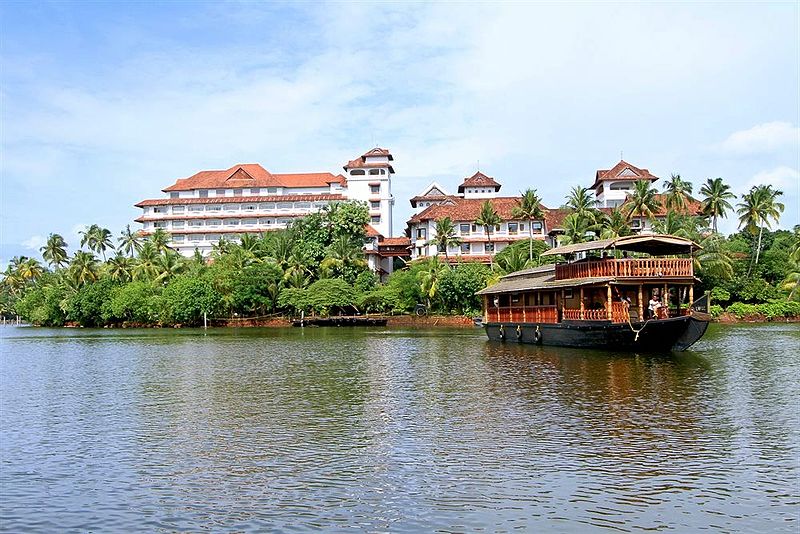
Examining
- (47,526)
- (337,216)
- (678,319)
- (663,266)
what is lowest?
(47,526)

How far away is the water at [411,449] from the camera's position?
1020 cm

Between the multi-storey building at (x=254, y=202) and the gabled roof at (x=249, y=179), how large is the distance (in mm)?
133

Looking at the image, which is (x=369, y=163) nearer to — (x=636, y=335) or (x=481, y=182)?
(x=481, y=182)

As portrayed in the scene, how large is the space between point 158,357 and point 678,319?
24089mm

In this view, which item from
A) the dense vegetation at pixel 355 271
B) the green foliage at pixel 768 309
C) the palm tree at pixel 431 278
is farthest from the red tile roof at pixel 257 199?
the green foliage at pixel 768 309

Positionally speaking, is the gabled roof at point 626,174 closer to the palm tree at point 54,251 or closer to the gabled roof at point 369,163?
the gabled roof at point 369,163

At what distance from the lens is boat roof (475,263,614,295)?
1280 inches

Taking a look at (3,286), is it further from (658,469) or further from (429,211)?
(658,469)

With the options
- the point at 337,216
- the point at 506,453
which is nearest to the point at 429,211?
the point at 337,216

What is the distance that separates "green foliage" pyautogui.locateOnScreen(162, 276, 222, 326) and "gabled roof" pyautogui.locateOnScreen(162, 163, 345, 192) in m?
28.0

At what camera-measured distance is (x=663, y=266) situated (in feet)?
103

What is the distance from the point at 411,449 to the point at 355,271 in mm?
62754

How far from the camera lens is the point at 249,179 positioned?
98.6 m

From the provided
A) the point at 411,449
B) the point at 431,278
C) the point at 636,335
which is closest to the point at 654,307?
the point at 636,335
